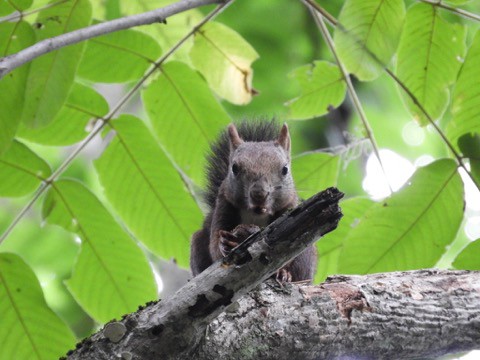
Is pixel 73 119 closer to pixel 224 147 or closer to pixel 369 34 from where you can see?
pixel 224 147

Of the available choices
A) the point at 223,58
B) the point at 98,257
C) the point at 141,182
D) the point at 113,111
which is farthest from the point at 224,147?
the point at 98,257

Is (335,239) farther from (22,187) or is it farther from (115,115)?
(22,187)

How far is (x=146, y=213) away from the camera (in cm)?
380

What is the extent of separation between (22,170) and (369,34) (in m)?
1.83

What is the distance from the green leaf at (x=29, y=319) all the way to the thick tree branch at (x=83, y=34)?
48.1 inches

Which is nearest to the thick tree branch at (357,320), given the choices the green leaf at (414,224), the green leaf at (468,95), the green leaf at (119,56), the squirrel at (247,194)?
the green leaf at (414,224)

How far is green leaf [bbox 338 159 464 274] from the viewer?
3.43 meters

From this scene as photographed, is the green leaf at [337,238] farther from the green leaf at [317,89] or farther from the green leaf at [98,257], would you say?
the green leaf at [98,257]

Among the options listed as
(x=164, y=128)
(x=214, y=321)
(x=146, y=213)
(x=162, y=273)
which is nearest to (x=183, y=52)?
(x=164, y=128)

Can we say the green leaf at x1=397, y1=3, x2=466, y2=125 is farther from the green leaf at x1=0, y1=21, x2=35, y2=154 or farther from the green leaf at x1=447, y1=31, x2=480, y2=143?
the green leaf at x1=0, y1=21, x2=35, y2=154

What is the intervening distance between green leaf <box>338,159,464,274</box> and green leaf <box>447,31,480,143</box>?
0.19 m

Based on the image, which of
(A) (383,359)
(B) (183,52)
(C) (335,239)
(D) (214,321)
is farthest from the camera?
(B) (183,52)

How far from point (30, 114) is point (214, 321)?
1388mm

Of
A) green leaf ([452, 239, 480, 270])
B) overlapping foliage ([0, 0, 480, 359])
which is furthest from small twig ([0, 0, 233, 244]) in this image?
green leaf ([452, 239, 480, 270])
